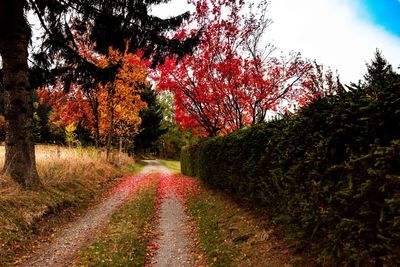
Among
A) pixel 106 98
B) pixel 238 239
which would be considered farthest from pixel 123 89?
pixel 238 239

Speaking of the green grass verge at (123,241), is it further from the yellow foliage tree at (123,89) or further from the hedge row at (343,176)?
the yellow foliage tree at (123,89)

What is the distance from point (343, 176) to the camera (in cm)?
412

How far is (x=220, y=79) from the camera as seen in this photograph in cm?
1582

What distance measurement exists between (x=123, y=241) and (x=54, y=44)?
8.28 metres

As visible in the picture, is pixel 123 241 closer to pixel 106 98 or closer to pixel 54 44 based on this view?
pixel 54 44

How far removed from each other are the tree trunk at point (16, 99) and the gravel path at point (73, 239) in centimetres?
218

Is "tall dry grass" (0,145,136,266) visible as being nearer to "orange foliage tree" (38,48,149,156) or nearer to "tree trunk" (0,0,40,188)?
"tree trunk" (0,0,40,188)

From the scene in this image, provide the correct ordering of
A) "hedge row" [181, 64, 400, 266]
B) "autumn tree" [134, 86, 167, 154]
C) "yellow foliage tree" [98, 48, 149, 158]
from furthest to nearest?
"autumn tree" [134, 86, 167, 154]
"yellow foliage tree" [98, 48, 149, 158]
"hedge row" [181, 64, 400, 266]

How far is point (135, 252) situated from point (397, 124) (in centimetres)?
576

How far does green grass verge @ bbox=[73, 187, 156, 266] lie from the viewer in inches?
252

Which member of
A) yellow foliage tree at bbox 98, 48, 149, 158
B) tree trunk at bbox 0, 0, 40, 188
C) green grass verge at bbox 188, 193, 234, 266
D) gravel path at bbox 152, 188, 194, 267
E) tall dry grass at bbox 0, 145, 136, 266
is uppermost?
yellow foliage tree at bbox 98, 48, 149, 158

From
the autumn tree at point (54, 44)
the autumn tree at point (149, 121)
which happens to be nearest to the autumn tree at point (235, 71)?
the autumn tree at point (54, 44)

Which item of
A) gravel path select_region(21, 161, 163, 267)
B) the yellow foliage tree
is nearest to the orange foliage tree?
the yellow foliage tree

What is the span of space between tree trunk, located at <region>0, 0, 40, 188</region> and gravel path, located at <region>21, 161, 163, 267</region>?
2.18 metres
